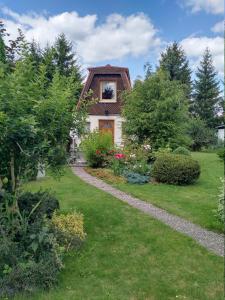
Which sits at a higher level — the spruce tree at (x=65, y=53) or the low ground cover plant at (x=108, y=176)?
the spruce tree at (x=65, y=53)

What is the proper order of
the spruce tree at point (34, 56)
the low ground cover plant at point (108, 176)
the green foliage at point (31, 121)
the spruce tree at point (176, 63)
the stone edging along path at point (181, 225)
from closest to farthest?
the green foliage at point (31, 121)
the spruce tree at point (34, 56)
the stone edging along path at point (181, 225)
the low ground cover plant at point (108, 176)
the spruce tree at point (176, 63)

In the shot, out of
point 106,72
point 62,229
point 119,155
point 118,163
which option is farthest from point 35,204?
point 106,72

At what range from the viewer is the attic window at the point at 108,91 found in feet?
70.9

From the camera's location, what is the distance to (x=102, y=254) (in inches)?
191

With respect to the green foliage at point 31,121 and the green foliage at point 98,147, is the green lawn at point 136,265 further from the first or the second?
the green foliage at point 98,147

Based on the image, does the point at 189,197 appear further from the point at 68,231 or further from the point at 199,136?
the point at 199,136

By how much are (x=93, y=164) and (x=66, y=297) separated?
1047 cm

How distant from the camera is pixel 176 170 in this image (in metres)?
10.2

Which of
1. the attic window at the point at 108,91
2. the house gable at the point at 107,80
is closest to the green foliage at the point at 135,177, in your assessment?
the house gable at the point at 107,80

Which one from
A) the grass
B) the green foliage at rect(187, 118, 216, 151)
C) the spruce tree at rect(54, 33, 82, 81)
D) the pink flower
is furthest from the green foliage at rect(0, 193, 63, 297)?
the spruce tree at rect(54, 33, 82, 81)

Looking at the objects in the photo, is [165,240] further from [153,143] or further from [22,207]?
[153,143]

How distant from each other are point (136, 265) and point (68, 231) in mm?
1201

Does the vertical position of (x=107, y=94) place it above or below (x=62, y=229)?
above

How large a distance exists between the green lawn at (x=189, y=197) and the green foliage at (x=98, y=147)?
366cm
